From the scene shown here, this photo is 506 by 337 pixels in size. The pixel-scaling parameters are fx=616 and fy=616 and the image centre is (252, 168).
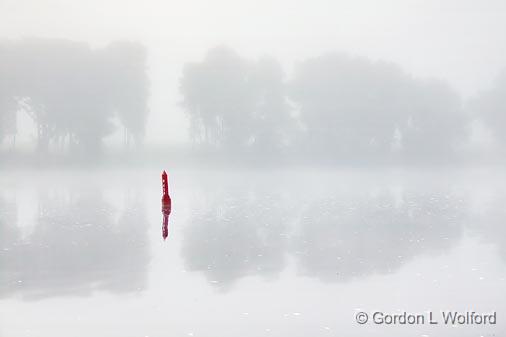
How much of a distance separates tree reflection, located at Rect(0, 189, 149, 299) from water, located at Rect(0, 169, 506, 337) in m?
0.05

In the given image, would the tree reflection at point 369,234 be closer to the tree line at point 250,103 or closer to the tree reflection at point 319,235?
the tree reflection at point 319,235

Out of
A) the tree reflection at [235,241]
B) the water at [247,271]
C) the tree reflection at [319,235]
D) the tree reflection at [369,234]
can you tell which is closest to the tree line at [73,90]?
the tree reflection at [319,235]

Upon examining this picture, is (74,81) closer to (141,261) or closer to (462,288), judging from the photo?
(141,261)

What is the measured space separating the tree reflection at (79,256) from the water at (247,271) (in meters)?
0.05

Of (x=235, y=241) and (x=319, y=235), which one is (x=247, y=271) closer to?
(x=235, y=241)

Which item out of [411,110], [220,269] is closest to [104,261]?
[220,269]

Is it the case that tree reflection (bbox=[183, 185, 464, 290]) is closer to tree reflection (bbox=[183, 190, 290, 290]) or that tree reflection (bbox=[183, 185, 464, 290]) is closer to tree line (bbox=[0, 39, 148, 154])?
tree reflection (bbox=[183, 190, 290, 290])

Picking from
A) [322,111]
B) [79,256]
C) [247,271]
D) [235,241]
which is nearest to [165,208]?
[235,241]

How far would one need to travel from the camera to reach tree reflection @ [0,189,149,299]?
15.2 m

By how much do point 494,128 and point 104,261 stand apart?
98371 millimetres

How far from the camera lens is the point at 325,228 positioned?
84.5 feet

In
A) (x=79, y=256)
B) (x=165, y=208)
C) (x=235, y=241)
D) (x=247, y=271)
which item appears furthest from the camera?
(x=165, y=208)

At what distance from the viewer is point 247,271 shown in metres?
16.8

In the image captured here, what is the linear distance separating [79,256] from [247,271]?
5.88 metres
